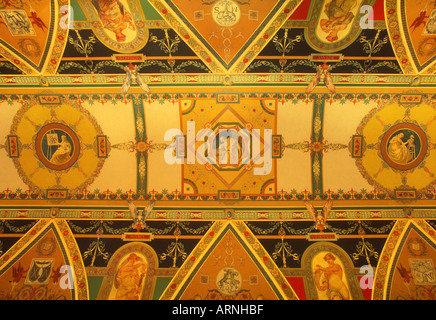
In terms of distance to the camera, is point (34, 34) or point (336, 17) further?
point (34, 34)

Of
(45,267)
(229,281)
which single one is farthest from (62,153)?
(229,281)

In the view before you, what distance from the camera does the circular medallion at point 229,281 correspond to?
7172 millimetres

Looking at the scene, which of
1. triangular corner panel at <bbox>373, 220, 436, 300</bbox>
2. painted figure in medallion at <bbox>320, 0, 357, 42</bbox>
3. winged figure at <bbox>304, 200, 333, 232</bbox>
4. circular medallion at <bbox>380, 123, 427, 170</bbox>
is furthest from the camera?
circular medallion at <bbox>380, 123, 427, 170</bbox>

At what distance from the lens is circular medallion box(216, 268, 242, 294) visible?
717cm

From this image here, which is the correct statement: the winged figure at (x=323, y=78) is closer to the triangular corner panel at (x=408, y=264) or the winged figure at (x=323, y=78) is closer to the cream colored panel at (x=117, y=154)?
the triangular corner panel at (x=408, y=264)

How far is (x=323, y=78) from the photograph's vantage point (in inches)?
Result: 296

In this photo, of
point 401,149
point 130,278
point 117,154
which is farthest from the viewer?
point 117,154

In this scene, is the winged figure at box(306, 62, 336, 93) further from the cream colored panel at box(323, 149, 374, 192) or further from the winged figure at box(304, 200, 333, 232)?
the winged figure at box(304, 200, 333, 232)

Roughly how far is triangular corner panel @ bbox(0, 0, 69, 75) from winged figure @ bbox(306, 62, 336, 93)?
5932 millimetres

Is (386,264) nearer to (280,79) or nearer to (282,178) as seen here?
(282,178)

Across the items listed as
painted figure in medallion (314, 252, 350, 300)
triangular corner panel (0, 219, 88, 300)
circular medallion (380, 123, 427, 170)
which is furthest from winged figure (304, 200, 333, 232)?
triangular corner panel (0, 219, 88, 300)

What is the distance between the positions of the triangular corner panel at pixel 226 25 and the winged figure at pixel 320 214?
385 cm

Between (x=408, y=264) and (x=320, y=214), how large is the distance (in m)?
2.26

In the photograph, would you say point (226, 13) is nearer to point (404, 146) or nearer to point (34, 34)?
point (34, 34)
